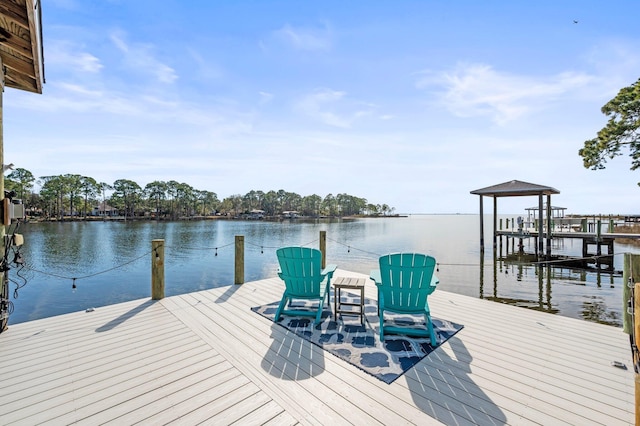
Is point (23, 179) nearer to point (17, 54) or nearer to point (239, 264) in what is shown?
point (239, 264)

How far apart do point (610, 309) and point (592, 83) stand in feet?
16.7

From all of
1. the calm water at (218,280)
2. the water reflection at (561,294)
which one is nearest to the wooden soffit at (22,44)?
the calm water at (218,280)

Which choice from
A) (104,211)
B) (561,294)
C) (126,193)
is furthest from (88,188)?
(561,294)

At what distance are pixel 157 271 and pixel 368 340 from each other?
Answer: 130 inches

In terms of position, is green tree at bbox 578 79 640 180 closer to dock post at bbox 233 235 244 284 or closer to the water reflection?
the water reflection

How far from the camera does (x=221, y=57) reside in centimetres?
766

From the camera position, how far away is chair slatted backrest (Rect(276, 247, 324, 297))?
3461mm

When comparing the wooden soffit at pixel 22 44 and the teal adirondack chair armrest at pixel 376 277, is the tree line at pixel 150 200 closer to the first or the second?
the wooden soffit at pixel 22 44

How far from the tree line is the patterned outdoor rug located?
1210 inches

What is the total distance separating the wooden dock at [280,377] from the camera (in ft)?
5.77

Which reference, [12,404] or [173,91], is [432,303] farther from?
[173,91]

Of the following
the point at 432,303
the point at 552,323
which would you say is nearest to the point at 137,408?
the point at 432,303

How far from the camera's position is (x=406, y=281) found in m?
3.04

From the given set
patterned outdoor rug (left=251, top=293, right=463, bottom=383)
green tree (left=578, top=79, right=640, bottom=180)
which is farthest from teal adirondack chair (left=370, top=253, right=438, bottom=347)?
green tree (left=578, top=79, right=640, bottom=180)
